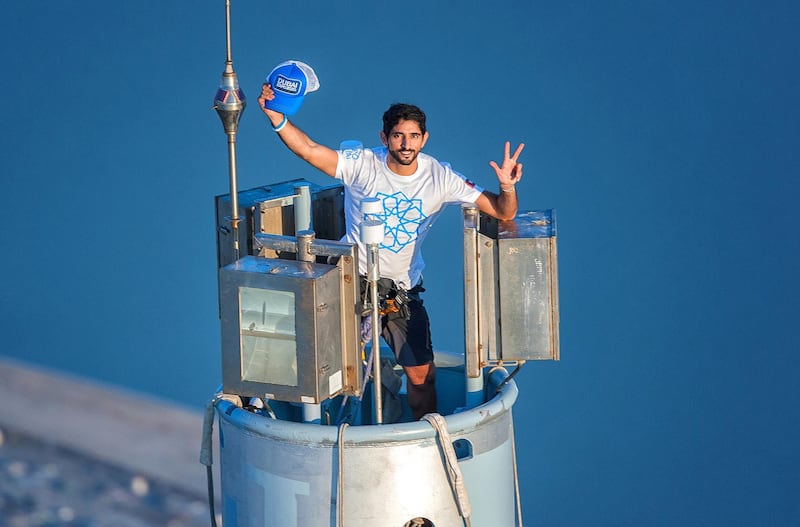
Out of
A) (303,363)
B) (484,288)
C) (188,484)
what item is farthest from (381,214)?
(188,484)

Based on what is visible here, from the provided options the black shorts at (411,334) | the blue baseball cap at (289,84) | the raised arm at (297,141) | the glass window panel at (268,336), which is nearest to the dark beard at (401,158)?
the raised arm at (297,141)

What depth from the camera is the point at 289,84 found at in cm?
309

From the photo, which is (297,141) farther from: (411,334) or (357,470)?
(357,470)

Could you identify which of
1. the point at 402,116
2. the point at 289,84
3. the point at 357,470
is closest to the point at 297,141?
the point at 289,84

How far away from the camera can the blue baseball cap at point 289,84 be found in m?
3.08

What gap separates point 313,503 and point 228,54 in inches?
41.0

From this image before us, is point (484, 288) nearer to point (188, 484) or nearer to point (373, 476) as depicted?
point (373, 476)

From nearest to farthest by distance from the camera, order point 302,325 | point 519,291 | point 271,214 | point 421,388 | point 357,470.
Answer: point 302,325, point 357,470, point 519,291, point 271,214, point 421,388

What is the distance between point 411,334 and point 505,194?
445 mm

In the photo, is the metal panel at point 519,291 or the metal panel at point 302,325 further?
the metal panel at point 519,291

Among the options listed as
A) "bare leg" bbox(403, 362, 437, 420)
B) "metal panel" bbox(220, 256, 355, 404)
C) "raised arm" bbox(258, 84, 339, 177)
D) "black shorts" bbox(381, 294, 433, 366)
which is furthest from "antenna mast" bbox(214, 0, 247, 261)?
"bare leg" bbox(403, 362, 437, 420)

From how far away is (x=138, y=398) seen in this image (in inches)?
220

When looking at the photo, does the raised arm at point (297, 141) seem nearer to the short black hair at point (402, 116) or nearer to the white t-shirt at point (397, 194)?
the white t-shirt at point (397, 194)

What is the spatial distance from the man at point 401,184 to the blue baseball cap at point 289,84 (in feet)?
0.14
